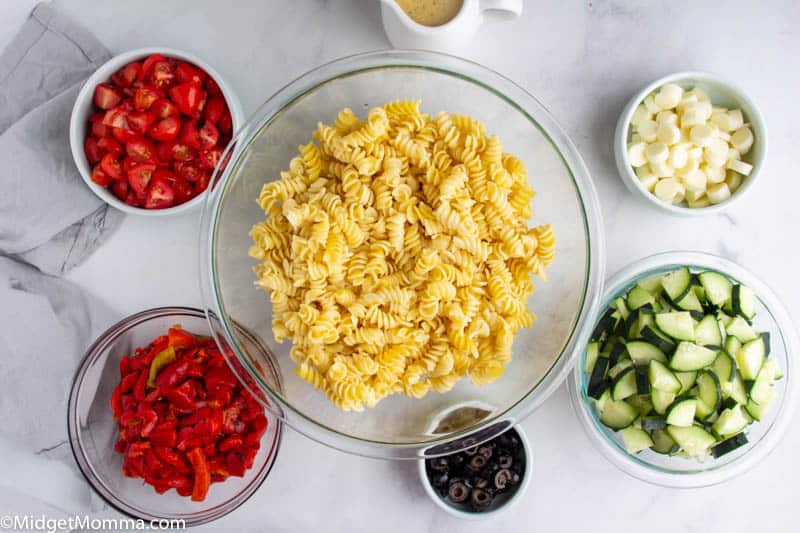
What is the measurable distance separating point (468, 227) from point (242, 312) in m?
0.66

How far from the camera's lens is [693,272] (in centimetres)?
192

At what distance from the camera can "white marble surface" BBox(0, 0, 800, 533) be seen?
199 centimetres

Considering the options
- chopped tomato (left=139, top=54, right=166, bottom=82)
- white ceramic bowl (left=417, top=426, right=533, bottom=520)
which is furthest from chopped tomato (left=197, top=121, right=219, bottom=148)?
white ceramic bowl (left=417, top=426, right=533, bottom=520)

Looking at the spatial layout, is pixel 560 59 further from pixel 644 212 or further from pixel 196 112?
pixel 196 112

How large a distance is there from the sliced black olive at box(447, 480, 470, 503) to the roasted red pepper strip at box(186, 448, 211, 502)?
2.21 ft

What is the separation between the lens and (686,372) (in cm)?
179

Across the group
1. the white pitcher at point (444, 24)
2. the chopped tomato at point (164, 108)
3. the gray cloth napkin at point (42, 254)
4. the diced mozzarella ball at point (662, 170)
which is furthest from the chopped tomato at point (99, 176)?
the diced mozzarella ball at point (662, 170)

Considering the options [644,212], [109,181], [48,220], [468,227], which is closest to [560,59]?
[644,212]

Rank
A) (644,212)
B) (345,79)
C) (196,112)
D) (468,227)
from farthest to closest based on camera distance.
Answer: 1. (644,212)
2. (196,112)
3. (345,79)
4. (468,227)

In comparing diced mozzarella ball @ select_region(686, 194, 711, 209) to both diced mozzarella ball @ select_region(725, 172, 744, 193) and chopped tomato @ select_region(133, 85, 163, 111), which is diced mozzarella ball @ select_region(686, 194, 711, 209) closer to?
diced mozzarella ball @ select_region(725, 172, 744, 193)

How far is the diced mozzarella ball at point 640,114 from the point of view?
1.90m

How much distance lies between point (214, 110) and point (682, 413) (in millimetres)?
1506

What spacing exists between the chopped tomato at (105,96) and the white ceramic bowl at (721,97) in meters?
1.42

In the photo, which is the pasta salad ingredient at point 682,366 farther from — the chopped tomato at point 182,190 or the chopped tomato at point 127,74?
the chopped tomato at point 127,74
